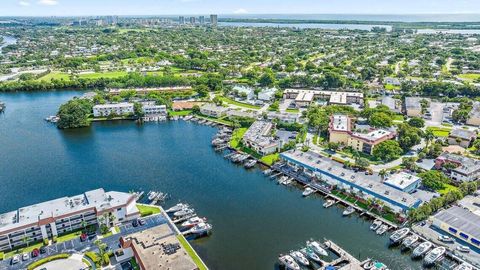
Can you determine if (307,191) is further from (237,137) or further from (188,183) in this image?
(237,137)

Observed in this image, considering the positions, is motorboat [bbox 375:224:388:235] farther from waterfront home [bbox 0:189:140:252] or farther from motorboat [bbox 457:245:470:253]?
waterfront home [bbox 0:189:140:252]

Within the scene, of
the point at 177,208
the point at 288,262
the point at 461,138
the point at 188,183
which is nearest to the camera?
the point at 288,262

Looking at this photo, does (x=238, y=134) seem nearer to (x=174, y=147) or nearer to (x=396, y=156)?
(x=174, y=147)

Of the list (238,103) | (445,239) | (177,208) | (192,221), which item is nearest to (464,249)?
(445,239)

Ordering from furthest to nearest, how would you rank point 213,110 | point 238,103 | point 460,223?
point 238,103
point 213,110
point 460,223

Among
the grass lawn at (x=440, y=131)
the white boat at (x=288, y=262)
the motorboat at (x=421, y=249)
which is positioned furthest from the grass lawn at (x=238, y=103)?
the motorboat at (x=421, y=249)

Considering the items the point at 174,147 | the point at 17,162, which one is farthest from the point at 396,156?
the point at 17,162

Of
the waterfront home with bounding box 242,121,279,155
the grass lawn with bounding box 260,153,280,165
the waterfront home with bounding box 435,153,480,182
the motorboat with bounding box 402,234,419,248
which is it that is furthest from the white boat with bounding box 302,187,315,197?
the waterfront home with bounding box 435,153,480,182

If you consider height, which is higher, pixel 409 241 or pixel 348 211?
pixel 348 211
